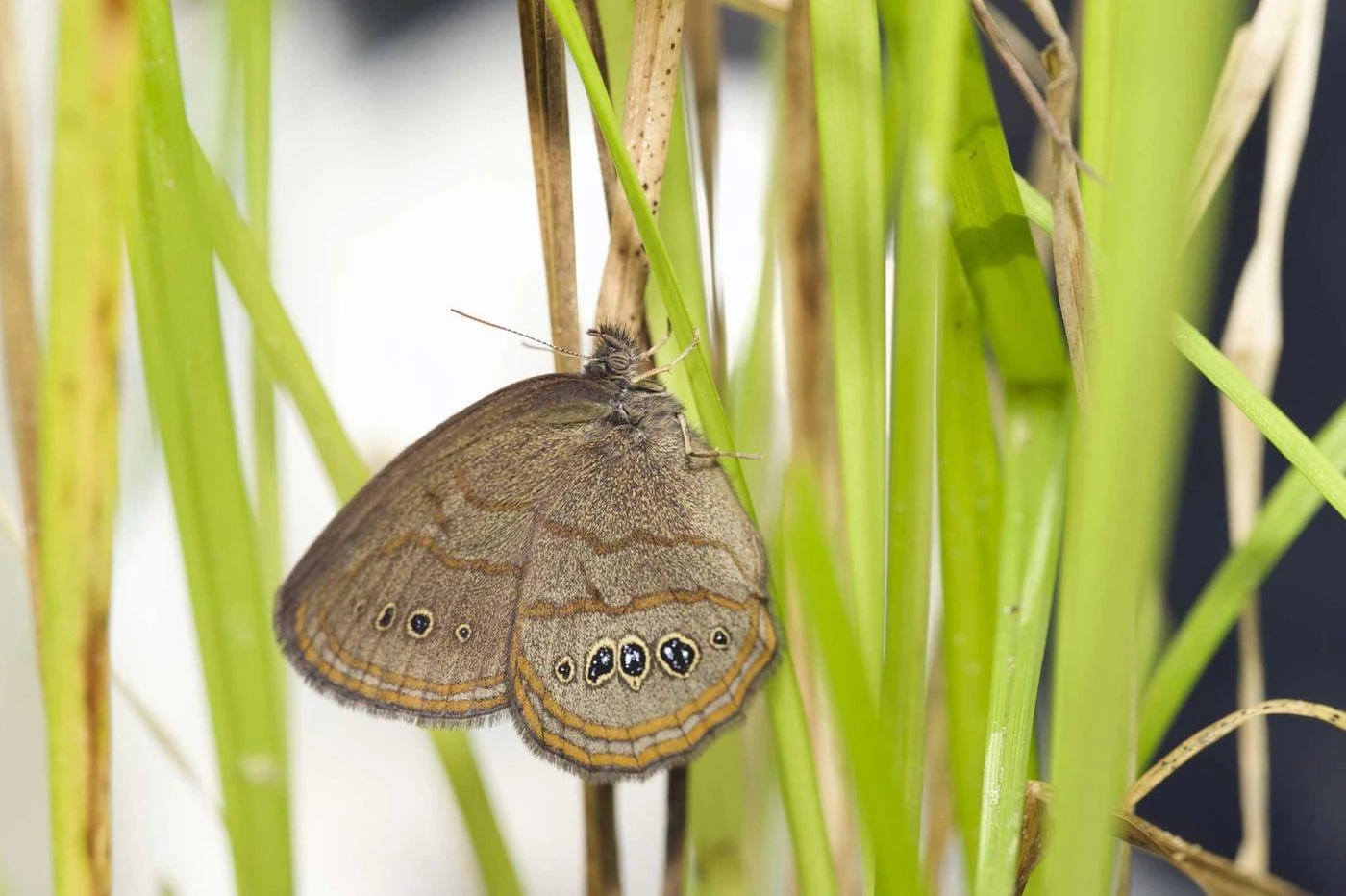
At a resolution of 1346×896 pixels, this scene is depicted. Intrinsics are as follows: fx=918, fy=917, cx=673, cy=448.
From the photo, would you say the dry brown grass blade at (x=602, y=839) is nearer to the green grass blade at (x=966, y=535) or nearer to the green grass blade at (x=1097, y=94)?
the green grass blade at (x=966, y=535)

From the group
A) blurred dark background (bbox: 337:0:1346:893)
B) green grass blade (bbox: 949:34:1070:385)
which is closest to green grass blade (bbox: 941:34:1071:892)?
green grass blade (bbox: 949:34:1070:385)

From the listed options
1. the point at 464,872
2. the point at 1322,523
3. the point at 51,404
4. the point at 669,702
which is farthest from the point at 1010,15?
the point at 464,872

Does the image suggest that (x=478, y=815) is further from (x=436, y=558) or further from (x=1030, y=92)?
(x=1030, y=92)

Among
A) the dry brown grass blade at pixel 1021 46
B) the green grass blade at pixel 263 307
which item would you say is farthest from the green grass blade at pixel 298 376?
the dry brown grass blade at pixel 1021 46

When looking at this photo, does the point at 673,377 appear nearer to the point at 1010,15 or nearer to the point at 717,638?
the point at 717,638

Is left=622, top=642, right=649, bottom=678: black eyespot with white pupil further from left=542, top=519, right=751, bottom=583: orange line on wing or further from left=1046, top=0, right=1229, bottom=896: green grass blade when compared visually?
left=1046, top=0, right=1229, bottom=896: green grass blade
